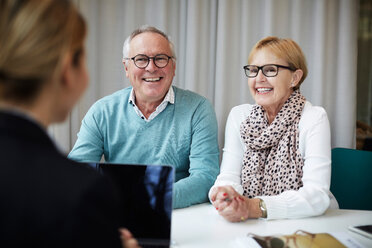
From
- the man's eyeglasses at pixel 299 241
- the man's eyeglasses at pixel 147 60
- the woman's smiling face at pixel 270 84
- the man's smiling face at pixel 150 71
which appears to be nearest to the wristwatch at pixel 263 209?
the man's eyeglasses at pixel 299 241

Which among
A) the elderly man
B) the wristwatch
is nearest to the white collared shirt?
the elderly man

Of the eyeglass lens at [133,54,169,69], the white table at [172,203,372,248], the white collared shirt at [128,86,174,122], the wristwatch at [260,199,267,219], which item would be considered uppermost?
the eyeglass lens at [133,54,169,69]

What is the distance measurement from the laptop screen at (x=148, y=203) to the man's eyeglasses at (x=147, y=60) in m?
0.97

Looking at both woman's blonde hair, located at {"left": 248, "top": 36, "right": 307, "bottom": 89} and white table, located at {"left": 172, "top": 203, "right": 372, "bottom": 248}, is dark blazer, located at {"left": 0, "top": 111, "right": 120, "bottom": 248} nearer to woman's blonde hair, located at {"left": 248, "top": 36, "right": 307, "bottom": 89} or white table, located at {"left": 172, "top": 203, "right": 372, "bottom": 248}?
white table, located at {"left": 172, "top": 203, "right": 372, "bottom": 248}

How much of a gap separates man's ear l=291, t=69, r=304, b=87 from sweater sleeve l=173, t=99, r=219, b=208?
1.48 ft

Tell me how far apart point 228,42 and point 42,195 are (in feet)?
6.96

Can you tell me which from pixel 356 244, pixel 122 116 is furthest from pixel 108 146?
pixel 356 244

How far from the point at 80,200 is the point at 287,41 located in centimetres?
147

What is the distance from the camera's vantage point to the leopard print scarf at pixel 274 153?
1652 millimetres

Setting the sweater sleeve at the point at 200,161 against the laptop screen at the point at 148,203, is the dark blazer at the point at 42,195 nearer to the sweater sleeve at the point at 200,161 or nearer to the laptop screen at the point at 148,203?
the laptop screen at the point at 148,203

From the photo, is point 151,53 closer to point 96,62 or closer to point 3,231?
point 96,62

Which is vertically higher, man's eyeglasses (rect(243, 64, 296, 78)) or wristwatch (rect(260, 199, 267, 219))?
man's eyeglasses (rect(243, 64, 296, 78))

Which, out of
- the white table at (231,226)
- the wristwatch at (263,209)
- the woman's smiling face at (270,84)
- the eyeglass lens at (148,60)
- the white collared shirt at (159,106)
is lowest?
the white table at (231,226)

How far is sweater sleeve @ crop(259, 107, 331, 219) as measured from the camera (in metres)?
1.34
